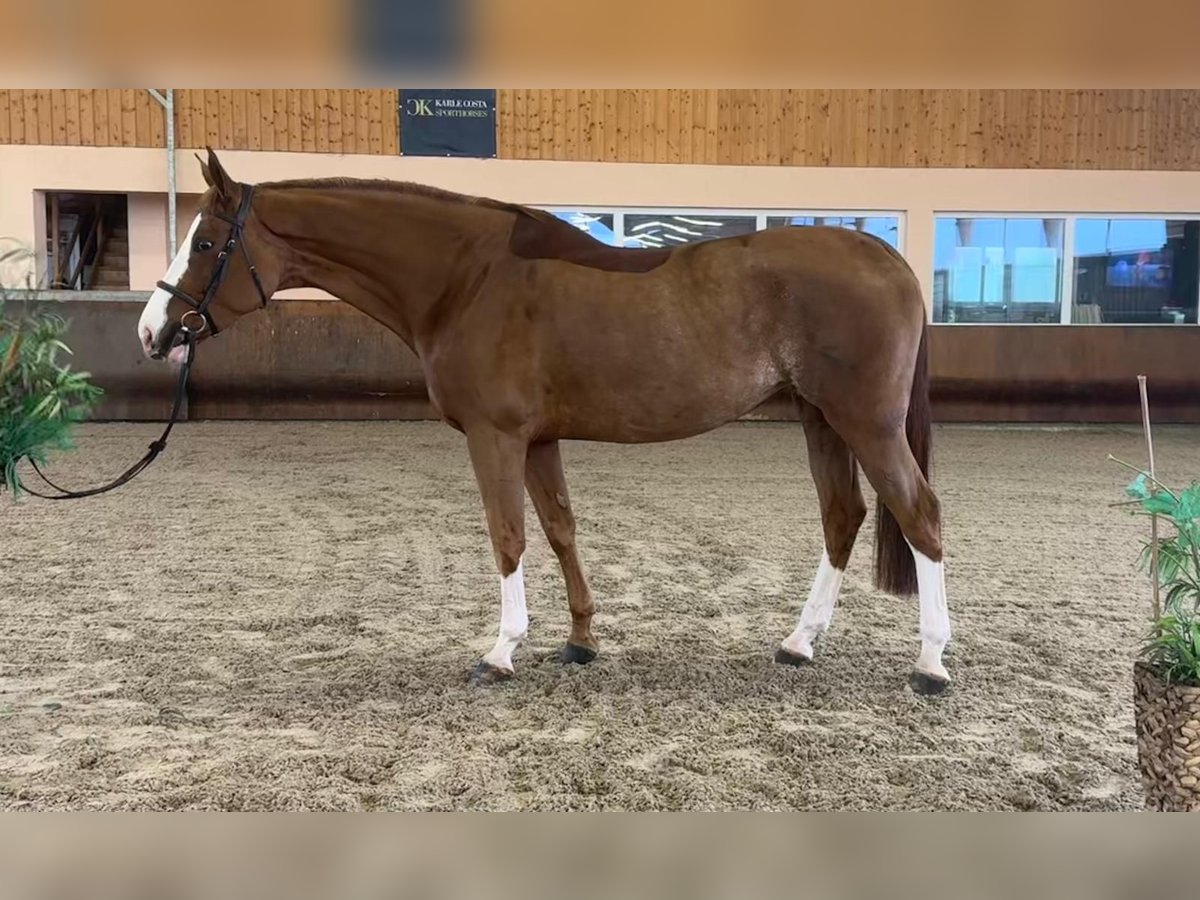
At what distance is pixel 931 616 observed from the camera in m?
2.46

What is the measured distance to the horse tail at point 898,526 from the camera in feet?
8.56

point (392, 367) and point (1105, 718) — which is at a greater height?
point (392, 367)

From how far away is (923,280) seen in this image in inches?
386

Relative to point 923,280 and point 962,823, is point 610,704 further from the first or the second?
point 923,280

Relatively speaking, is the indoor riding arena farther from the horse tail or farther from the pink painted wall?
the pink painted wall

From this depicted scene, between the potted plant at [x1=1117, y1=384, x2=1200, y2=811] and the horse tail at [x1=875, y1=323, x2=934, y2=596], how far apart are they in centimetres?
99

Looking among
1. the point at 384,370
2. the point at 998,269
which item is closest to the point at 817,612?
the point at 384,370

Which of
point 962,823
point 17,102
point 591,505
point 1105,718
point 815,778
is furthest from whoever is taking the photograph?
point 17,102

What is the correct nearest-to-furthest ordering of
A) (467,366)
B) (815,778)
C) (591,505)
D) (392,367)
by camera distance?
(815,778), (467,366), (591,505), (392,367)

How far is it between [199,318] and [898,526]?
80.6 inches

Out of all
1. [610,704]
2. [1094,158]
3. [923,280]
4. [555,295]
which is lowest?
[610,704]

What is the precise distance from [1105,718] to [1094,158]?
9.47 metres

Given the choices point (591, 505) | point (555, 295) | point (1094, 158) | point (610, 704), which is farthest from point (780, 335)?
point (1094, 158)

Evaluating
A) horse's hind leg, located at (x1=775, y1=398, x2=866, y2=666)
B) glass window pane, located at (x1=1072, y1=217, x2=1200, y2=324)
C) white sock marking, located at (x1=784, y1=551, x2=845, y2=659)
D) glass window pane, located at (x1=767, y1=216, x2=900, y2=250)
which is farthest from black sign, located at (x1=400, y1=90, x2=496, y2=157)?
white sock marking, located at (x1=784, y1=551, x2=845, y2=659)
